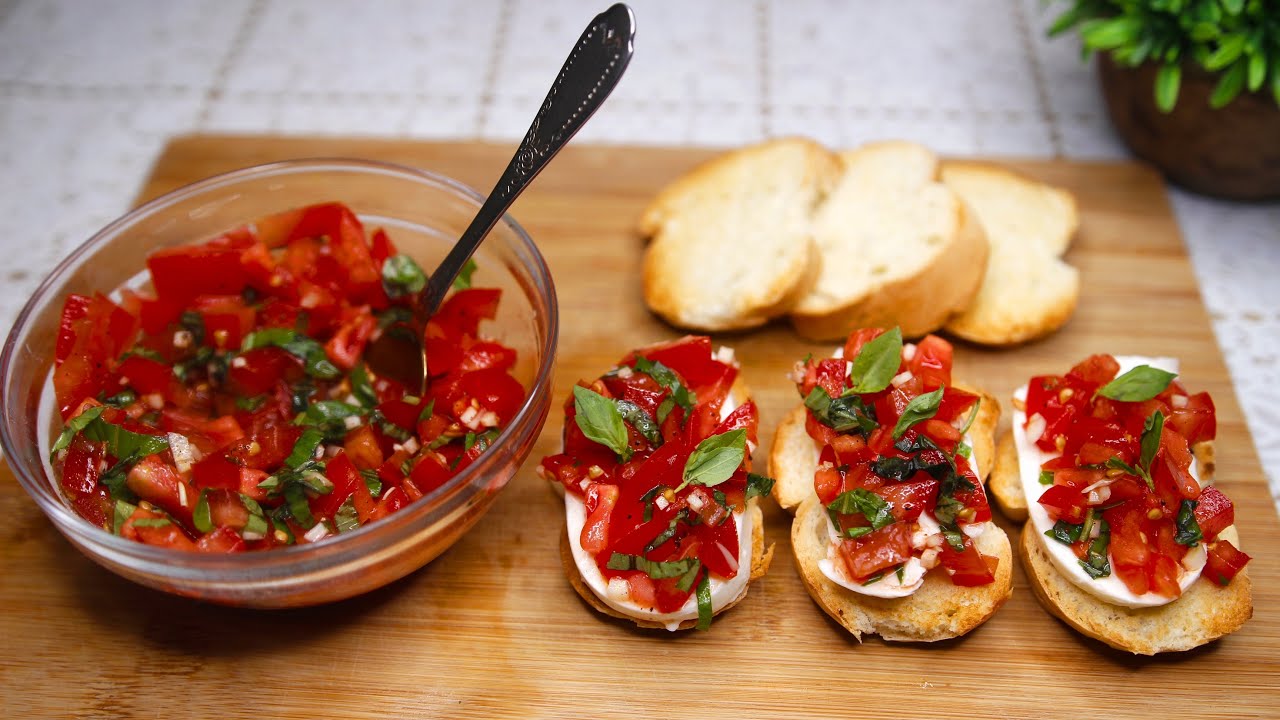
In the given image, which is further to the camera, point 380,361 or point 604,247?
point 604,247

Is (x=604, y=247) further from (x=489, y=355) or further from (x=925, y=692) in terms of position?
(x=925, y=692)

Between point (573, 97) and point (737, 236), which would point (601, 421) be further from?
point (737, 236)

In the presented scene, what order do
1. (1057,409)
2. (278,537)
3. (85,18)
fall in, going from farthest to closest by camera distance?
1. (85,18)
2. (1057,409)
3. (278,537)

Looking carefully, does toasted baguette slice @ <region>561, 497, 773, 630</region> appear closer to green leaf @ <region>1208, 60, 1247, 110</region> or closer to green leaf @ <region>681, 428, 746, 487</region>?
green leaf @ <region>681, 428, 746, 487</region>

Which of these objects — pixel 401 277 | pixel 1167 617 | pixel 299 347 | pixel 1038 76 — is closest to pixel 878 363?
pixel 1167 617

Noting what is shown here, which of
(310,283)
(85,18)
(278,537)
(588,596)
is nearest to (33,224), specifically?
(85,18)

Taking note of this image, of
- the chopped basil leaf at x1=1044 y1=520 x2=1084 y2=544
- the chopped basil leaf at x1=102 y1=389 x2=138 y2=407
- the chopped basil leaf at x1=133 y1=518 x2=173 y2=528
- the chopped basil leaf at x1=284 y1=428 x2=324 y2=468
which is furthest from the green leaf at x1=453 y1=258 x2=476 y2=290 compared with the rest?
the chopped basil leaf at x1=1044 y1=520 x2=1084 y2=544

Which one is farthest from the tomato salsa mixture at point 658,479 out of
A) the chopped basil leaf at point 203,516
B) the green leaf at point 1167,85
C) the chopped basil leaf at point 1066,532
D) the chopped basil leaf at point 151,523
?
the green leaf at point 1167,85

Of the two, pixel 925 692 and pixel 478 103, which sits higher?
pixel 478 103
